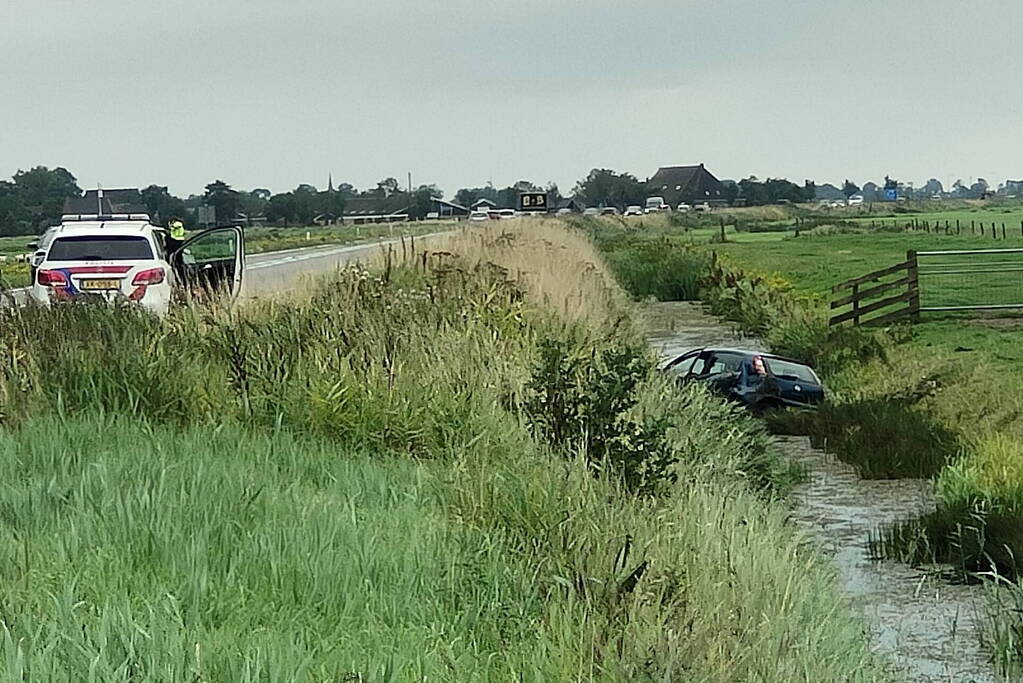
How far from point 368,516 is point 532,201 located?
4174 inches

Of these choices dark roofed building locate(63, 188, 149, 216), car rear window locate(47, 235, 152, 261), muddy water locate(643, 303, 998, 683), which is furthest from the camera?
dark roofed building locate(63, 188, 149, 216)

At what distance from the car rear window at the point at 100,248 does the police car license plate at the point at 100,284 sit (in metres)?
0.43

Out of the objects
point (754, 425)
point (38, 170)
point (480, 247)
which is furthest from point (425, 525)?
point (38, 170)

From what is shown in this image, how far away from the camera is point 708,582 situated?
26.1 feet

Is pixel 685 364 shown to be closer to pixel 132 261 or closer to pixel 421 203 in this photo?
pixel 132 261

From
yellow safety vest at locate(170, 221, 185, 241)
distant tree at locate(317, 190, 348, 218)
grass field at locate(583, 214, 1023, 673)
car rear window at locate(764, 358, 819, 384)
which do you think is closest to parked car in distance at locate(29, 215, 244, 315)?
yellow safety vest at locate(170, 221, 185, 241)

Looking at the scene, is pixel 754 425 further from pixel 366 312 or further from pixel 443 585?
pixel 443 585

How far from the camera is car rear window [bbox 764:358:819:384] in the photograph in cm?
2502

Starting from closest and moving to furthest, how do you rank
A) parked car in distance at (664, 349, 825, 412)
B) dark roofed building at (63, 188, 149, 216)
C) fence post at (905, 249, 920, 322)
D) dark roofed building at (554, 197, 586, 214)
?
parked car in distance at (664, 349, 825, 412), fence post at (905, 249, 920, 322), dark roofed building at (63, 188, 149, 216), dark roofed building at (554, 197, 586, 214)

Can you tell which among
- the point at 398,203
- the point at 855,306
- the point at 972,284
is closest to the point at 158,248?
the point at 855,306

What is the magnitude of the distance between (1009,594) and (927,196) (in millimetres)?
182341

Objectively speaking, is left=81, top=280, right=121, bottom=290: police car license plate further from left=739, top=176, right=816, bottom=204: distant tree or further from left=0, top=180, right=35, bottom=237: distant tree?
left=739, top=176, right=816, bottom=204: distant tree

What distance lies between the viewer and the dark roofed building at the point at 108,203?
130 ft

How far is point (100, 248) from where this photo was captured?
789 inches
